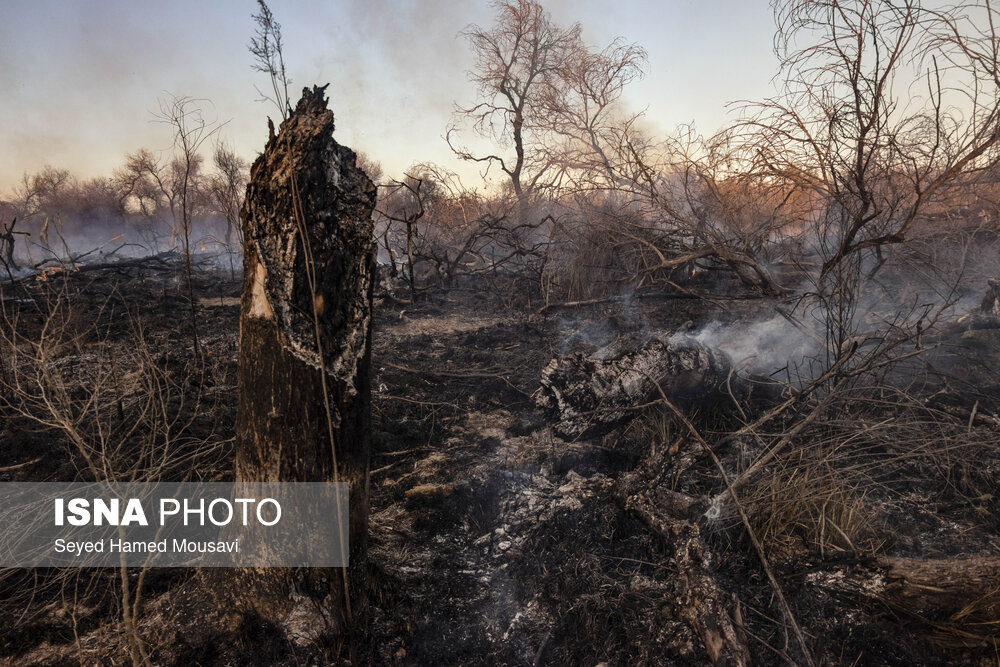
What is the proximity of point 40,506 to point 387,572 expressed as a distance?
1.97m

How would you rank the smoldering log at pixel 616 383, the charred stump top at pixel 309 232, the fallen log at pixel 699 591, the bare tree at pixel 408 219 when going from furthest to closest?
the bare tree at pixel 408 219 → the smoldering log at pixel 616 383 → the fallen log at pixel 699 591 → the charred stump top at pixel 309 232

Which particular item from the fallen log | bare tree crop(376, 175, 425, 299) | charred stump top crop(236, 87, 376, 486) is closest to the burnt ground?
the fallen log

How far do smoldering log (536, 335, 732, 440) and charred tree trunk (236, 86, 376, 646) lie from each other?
185 centimetres

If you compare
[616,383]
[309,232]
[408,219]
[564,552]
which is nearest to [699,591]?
[564,552]

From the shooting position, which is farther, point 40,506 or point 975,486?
point 975,486

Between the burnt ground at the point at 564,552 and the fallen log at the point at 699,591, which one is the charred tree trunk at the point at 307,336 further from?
the fallen log at the point at 699,591

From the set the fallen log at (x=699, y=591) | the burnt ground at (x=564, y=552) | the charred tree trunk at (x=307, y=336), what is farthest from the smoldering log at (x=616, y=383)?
the charred tree trunk at (x=307, y=336)

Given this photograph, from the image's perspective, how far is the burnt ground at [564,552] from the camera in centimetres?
199

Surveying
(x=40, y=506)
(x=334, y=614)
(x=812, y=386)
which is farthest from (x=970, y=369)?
(x=40, y=506)

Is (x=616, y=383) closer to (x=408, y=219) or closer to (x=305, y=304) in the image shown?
(x=305, y=304)

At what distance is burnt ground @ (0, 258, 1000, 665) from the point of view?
1.99 m

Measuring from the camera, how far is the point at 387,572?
7.68 ft

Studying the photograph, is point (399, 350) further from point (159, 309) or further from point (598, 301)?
point (159, 309)

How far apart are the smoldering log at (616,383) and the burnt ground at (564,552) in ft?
0.52
